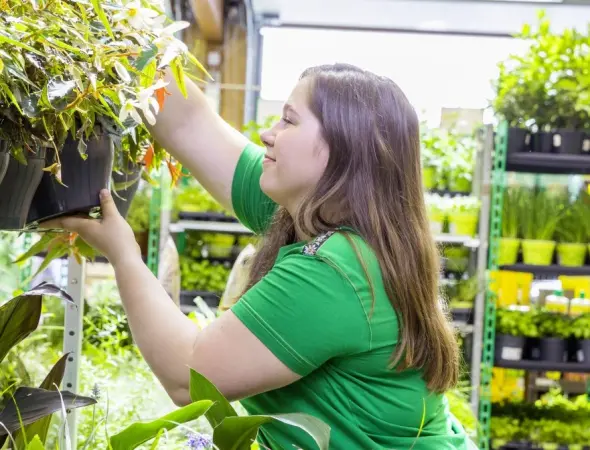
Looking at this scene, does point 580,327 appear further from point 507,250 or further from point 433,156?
point 433,156

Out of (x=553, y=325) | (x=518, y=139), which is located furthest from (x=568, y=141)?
(x=553, y=325)

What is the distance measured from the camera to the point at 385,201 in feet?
4.09

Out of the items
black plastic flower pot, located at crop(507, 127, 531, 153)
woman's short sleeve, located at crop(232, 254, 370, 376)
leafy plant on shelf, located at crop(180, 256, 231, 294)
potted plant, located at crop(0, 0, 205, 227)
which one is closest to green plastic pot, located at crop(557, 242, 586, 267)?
black plastic flower pot, located at crop(507, 127, 531, 153)

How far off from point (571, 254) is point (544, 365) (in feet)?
2.01

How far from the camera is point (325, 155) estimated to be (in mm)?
1248

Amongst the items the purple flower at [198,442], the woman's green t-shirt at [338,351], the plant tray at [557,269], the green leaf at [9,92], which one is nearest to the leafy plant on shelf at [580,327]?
the plant tray at [557,269]

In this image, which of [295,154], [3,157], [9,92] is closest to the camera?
[9,92]

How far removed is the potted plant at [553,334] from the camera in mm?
4508

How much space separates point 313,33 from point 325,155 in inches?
316

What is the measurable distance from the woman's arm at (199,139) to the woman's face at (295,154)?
0.24 m

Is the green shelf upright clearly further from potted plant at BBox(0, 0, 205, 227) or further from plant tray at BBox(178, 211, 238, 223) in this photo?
potted plant at BBox(0, 0, 205, 227)

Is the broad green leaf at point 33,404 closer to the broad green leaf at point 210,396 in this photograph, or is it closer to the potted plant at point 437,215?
the broad green leaf at point 210,396

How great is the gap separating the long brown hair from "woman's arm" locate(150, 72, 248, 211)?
11.8 inches

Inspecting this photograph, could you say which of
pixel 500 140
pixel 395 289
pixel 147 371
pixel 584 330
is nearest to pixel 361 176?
pixel 395 289
